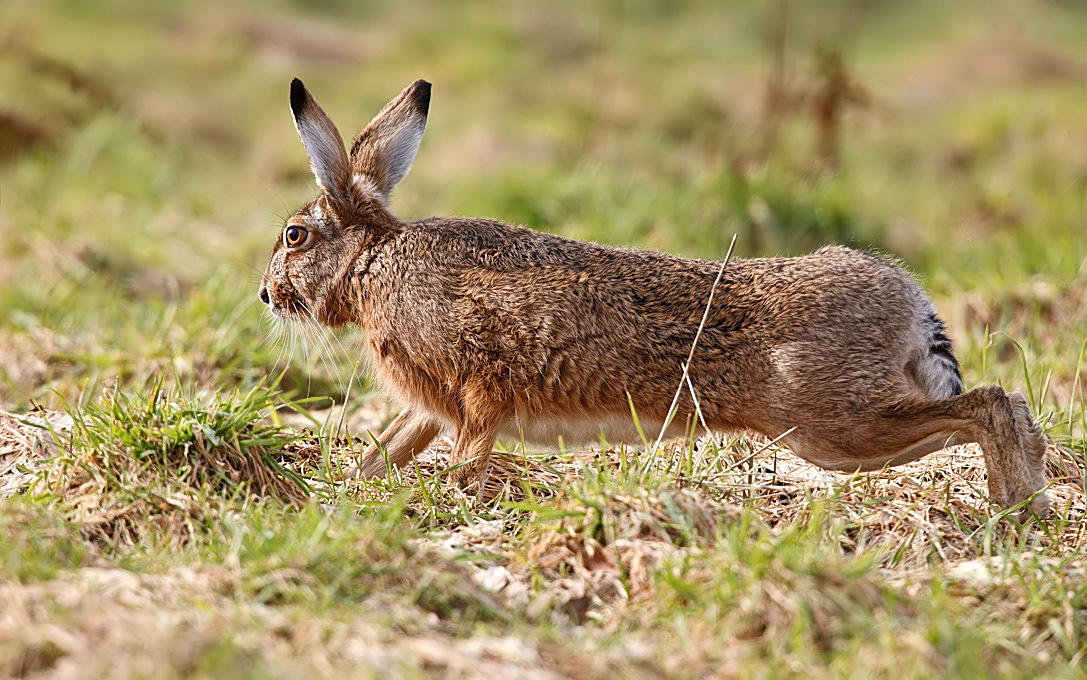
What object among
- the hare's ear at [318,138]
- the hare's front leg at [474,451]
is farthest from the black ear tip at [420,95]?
the hare's front leg at [474,451]

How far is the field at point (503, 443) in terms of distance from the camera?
3.37m

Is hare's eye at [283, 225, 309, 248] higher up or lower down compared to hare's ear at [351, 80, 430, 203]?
lower down

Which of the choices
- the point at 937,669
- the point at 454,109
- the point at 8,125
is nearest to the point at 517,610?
the point at 937,669

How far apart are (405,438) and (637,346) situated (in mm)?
1107

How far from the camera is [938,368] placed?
496 cm

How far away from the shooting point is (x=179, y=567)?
3691mm

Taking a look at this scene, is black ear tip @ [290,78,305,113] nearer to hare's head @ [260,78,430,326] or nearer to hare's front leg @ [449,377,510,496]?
hare's head @ [260,78,430,326]

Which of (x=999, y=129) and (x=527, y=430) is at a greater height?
(x=999, y=129)

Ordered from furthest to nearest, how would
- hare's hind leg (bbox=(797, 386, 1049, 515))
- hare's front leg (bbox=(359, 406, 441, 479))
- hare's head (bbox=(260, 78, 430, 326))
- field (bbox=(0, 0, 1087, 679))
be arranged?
hare's head (bbox=(260, 78, 430, 326)) < hare's front leg (bbox=(359, 406, 441, 479)) < hare's hind leg (bbox=(797, 386, 1049, 515)) < field (bbox=(0, 0, 1087, 679))

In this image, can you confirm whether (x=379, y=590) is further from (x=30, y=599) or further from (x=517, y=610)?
(x=30, y=599)

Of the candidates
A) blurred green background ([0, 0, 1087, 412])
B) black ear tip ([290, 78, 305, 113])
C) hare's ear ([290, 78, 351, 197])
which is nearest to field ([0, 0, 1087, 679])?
blurred green background ([0, 0, 1087, 412])

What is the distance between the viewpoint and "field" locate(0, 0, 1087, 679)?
11.1 feet

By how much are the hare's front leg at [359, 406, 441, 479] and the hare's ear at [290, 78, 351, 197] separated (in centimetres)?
105

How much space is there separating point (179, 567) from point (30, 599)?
49 cm
